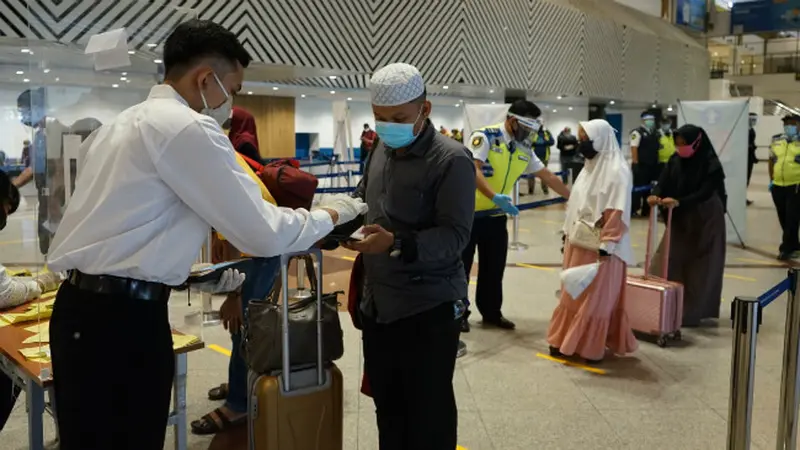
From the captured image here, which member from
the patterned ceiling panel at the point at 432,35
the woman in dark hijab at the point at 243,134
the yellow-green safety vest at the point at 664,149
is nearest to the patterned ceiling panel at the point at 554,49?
the patterned ceiling panel at the point at 432,35

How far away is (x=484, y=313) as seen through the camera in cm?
513

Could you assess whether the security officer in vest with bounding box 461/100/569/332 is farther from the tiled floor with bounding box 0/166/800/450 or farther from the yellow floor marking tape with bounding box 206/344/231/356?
the yellow floor marking tape with bounding box 206/344/231/356

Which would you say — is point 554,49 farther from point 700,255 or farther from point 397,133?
point 397,133

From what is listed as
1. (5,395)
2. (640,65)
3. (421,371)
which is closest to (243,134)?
(5,395)

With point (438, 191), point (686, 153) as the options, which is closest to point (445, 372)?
point (438, 191)

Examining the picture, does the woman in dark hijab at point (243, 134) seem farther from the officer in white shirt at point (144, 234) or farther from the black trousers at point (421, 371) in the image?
the officer in white shirt at point (144, 234)

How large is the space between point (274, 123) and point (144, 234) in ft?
58.7

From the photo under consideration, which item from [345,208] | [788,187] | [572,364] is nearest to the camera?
[345,208]

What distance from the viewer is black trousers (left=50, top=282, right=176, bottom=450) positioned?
1610mm

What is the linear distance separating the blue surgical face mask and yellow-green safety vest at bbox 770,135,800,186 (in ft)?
24.3

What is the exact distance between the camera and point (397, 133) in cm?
216

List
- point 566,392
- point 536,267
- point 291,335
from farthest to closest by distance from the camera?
point 536,267 → point 566,392 → point 291,335

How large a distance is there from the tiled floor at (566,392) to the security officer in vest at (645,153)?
6.33m

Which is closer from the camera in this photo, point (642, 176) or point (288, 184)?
point (288, 184)
